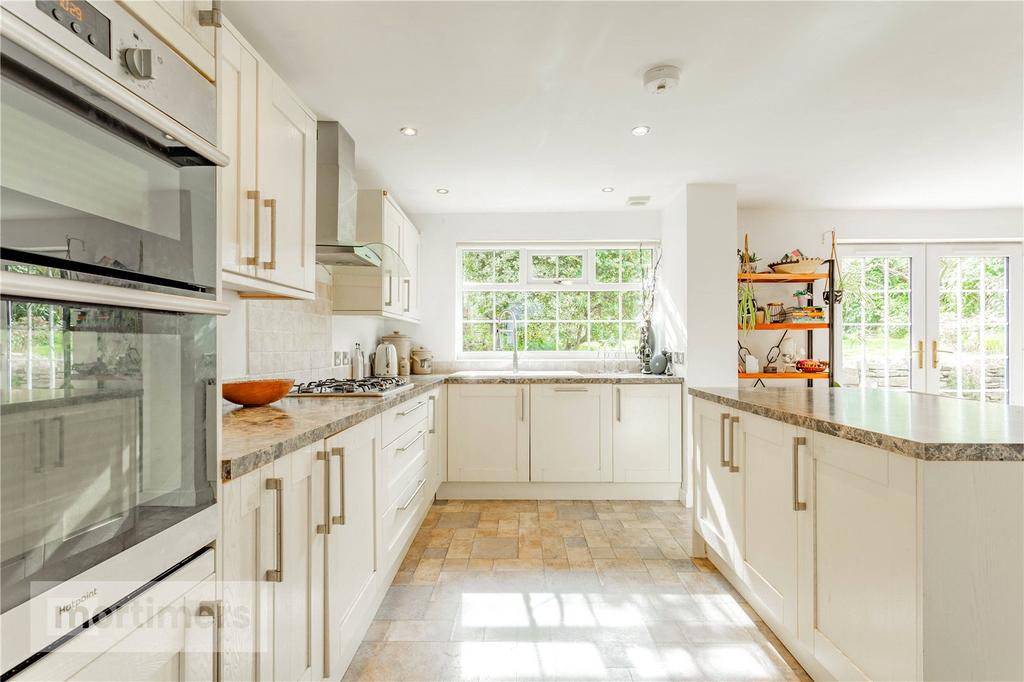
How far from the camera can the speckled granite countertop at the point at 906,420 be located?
1.13 meters

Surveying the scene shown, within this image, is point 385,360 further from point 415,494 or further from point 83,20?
point 83,20

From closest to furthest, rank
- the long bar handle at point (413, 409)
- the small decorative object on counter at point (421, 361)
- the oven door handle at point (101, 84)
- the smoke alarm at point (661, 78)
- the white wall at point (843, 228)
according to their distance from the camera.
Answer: the oven door handle at point (101, 84) → the smoke alarm at point (661, 78) → the long bar handle at point (413, 409) → the small decorative object on counter at point (421, 361) → the white wall at point (843, 228)

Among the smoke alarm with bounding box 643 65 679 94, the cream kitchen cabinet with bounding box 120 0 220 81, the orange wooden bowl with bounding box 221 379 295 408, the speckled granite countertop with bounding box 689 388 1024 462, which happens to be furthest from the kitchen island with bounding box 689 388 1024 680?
the orange wooden bowl with bounding box 221 379 295 408

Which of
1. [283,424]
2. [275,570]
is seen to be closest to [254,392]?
[283,424]

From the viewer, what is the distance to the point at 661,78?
2.15 metres

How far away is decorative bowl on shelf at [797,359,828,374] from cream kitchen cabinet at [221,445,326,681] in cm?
407

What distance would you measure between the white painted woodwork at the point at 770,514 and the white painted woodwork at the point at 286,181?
1.94 m

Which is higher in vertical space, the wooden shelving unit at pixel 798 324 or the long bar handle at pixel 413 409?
the wooden shelving unit at pixel 798 324

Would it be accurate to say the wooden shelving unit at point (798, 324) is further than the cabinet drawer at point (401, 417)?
Yes

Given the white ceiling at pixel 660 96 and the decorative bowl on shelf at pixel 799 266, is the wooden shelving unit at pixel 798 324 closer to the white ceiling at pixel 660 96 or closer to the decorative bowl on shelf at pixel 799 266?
the decorative bowl on shelf at pixel 799 266

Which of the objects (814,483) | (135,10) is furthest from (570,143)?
(135,10)

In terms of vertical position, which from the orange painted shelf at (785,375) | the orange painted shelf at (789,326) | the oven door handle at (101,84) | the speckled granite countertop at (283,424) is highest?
the oven door handle at (101,84)

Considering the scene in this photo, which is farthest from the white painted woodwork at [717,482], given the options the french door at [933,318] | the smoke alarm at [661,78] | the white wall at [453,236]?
the french door at [933,318]

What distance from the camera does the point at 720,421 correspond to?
7.78 feet
